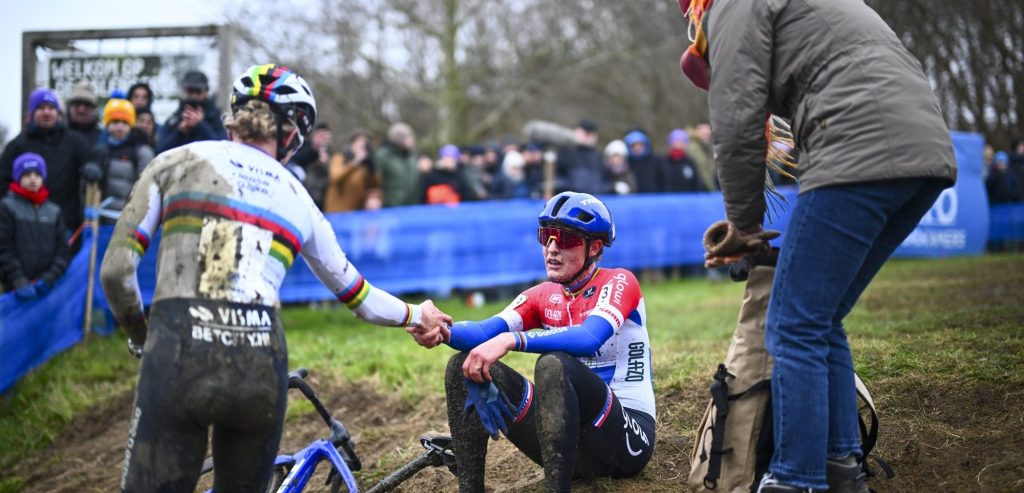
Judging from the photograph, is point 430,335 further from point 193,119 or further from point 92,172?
point 92,172

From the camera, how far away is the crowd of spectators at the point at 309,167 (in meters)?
10.3

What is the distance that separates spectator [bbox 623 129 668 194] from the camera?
54.9 feet

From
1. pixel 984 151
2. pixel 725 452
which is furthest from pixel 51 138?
pixel 984 151

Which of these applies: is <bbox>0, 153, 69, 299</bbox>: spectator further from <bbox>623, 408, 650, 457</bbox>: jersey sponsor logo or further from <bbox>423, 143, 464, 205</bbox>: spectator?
<bbox>623, 408, 650, 457</bbox>: jersey sponsor logo

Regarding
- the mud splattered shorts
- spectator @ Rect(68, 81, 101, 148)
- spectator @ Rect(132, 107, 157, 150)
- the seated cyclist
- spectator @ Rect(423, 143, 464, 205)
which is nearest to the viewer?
the mud splattered shorts

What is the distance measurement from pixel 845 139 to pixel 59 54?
39.5ft

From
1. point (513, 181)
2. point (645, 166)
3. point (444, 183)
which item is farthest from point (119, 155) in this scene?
point (645, 166)

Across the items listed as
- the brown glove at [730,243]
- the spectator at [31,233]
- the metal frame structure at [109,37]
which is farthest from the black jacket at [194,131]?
the brown glove at [730,243]

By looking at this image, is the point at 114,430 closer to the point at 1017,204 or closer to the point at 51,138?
the point at 51,138

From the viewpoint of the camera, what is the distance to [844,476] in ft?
15.0

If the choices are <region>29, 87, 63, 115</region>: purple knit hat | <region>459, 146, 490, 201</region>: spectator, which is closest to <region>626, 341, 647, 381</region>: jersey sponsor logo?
<region>29, 87, 63, 115</region>: purple knit hat

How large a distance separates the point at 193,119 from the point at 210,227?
7053 millimetres

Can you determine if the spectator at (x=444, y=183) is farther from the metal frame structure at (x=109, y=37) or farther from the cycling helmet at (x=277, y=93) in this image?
the cycling helmet at (x=277, y=93)

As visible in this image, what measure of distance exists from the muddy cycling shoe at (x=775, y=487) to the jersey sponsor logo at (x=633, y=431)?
96 centimetres
